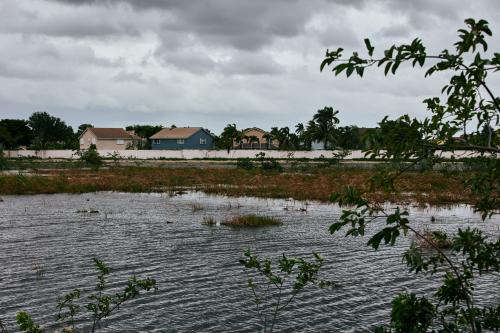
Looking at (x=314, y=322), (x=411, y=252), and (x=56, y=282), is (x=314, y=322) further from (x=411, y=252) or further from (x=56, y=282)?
(x=56, y=282)

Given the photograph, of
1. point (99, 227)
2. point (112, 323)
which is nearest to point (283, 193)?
point (99, 227)

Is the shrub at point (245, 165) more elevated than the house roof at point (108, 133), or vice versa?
the house roof at point (108, 133)

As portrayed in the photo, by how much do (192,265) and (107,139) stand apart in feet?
421

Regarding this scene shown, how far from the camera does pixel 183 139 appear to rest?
13788cm

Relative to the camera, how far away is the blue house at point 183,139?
138625mm

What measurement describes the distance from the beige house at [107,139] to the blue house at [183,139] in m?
7.33

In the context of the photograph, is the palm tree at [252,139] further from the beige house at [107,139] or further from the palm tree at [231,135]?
the beige house at [107,139]

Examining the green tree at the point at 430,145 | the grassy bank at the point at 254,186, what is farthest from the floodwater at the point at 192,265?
the grassy bank at the point at 254,186

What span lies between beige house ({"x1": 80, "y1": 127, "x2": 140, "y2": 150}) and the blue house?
24.1 feet

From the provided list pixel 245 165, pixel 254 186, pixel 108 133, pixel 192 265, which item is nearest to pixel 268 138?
pixel 108 133

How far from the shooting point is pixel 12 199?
39188 mm

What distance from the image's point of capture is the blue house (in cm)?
13862

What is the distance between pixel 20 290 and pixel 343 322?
9043mm

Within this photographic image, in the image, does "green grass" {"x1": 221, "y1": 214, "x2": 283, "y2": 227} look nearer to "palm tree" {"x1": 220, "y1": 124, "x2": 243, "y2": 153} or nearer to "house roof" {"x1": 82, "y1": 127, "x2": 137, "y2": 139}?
"palm tree" {"x1": 220, "y1": 124, "x2": 243, "y2": 153}
